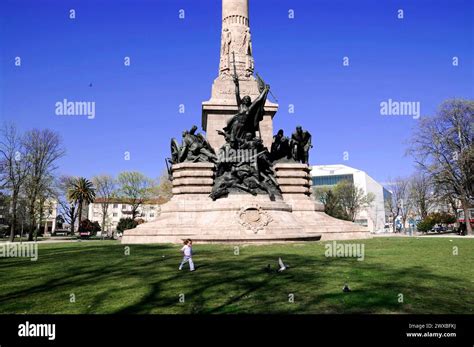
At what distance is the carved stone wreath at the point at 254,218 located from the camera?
64.7 ft

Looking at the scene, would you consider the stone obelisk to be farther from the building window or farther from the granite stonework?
the building window

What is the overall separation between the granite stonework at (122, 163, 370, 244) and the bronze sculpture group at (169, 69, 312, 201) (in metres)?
0.70

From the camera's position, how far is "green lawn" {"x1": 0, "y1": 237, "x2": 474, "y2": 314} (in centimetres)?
648

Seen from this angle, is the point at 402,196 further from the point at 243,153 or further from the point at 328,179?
the point at 243,153

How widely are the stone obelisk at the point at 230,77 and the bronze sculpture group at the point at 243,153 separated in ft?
6.70

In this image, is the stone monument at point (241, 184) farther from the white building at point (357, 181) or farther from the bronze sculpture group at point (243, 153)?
the white building at point (357, 181)

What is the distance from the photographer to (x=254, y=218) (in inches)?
790

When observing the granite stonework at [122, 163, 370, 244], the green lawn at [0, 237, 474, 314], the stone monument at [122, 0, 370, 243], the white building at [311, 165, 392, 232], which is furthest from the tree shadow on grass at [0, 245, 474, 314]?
the white building at [311, 165, 392, 232]

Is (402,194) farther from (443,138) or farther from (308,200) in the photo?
(308,200)

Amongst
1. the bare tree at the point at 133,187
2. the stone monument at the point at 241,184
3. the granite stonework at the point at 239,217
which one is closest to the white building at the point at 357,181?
the bare tree at the point at 133,187

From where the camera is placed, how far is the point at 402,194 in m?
76.0

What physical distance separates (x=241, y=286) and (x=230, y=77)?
2336 cm
